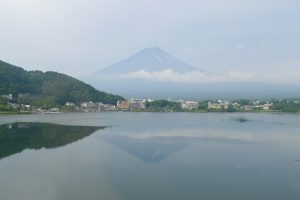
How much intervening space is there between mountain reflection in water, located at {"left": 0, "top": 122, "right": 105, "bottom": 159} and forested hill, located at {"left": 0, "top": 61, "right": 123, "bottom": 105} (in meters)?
7.56

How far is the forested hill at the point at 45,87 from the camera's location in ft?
70.1

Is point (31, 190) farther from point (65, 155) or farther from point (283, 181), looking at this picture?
point (283, 181)

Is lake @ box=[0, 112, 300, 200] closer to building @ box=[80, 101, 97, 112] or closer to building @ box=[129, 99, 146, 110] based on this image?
building @ box=[80, 101, 97, 112]

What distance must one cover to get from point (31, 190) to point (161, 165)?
2.60m

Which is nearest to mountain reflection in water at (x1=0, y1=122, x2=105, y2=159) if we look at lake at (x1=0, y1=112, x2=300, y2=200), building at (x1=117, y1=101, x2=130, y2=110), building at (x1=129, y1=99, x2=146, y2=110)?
lake at (x1=0, y1=112, x2=300, y2=200)

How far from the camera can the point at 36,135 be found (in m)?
11.6

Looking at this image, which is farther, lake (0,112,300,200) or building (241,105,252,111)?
building (241,105,252,111)

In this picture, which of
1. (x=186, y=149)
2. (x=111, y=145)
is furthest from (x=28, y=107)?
(x=186, y=149)

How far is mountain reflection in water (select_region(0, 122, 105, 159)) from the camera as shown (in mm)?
9797

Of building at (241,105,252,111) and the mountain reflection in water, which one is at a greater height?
building at (241,105,252,111)

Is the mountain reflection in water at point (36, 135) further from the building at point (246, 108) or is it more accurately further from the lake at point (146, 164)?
the building at point (246, 108)

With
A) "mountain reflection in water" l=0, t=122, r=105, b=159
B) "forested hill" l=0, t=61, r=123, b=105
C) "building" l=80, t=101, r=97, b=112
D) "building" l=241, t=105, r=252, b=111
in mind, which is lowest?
"mountain reflection in water" l=0, t=122, r=105, b=159

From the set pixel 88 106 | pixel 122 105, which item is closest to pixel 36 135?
pixel 88 106

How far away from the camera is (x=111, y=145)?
10.1 metres
